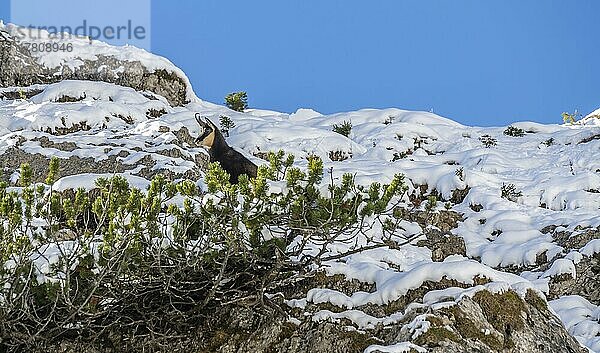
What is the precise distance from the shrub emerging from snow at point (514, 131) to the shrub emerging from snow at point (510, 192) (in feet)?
15.1

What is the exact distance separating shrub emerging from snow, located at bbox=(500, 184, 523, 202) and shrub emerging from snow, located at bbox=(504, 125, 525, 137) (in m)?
4.59

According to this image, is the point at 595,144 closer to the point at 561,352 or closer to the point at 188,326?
the point at 561,352

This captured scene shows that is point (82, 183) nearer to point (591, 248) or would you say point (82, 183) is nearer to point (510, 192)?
point (591, 248)

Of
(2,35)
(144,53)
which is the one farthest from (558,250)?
(2,35)

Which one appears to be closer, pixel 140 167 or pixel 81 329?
pixel 81 329

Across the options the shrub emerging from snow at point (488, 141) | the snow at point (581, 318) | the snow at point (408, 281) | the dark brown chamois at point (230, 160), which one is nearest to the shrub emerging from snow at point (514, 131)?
the shrub emerging from snow at point (488, 141)

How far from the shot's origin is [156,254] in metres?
4.51

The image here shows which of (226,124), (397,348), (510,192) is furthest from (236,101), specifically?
(397,348)

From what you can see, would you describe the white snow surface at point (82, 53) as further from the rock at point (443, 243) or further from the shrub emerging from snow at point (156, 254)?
the shrub emerging from snow at point (156, 254)

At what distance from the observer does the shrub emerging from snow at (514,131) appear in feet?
48.0

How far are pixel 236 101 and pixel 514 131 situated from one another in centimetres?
654

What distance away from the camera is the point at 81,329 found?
15.5 feet

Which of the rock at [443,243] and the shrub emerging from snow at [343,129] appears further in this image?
the shrub emerging from snow at [343,129]

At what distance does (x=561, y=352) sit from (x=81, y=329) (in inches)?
131
